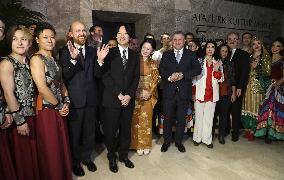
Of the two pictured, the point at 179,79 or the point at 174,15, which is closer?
the point at 179,79

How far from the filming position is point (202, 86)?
3.98m

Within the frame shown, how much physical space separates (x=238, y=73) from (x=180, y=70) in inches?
42.1

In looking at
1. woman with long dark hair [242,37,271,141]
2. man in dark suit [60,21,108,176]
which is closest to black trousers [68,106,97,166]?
man in dark suit [60,21,108,176]

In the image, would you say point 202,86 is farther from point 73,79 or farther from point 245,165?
point 73,79

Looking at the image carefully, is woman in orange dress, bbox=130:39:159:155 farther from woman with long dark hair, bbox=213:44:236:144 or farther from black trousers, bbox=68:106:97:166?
woman with long dark hair, bbox=213:44:236:144

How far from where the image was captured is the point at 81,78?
3029 mm

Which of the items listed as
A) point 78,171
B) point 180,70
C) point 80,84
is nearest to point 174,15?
point 180,70

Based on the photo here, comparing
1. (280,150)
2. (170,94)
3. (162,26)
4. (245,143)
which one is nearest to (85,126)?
(170,94)

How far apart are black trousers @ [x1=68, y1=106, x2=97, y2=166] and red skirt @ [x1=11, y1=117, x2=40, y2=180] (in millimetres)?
571

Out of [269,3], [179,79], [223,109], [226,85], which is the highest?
[269,3]

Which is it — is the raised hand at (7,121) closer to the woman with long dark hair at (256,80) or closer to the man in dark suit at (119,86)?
the man in dark suit at (119,86)

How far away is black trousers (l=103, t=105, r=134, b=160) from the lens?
330 centimetres

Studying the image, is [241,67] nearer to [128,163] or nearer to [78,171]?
[128,163]

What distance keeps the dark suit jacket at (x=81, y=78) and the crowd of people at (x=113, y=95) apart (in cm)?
1
